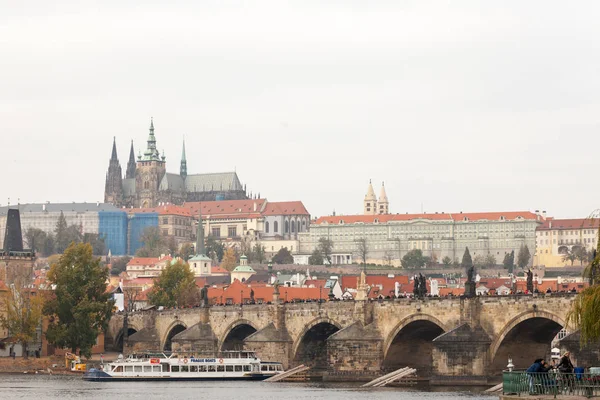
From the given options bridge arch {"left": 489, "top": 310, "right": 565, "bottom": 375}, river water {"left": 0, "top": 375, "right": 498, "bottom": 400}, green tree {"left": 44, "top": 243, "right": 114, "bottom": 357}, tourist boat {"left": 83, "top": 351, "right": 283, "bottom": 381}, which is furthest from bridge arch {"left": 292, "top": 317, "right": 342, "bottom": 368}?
green tree {"left": 44, "top": 243, "right": 114, "bottom": 357}

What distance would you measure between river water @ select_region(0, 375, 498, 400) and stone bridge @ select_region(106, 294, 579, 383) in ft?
7.46

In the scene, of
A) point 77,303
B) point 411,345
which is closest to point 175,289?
point 77,303

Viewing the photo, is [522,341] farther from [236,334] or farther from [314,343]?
[236,334]

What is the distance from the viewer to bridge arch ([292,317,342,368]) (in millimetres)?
83500

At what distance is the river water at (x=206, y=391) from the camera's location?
6500 cm

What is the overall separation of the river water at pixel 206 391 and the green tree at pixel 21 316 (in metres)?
10.6

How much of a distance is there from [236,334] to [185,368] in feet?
25.7

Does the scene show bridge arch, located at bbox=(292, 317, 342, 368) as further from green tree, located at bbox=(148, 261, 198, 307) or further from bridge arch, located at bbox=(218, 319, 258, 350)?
green tree, located at bbox=(148, 261, 198, 307)

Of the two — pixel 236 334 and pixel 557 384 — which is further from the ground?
pixel 236 334

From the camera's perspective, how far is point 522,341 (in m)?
70.2

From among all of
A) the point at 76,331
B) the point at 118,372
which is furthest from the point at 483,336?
the point at 76,331

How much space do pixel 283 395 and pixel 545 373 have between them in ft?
125

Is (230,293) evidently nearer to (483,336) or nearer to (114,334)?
(114,334)

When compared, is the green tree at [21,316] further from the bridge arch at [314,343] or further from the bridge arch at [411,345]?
the bridge arch at [411,345]
